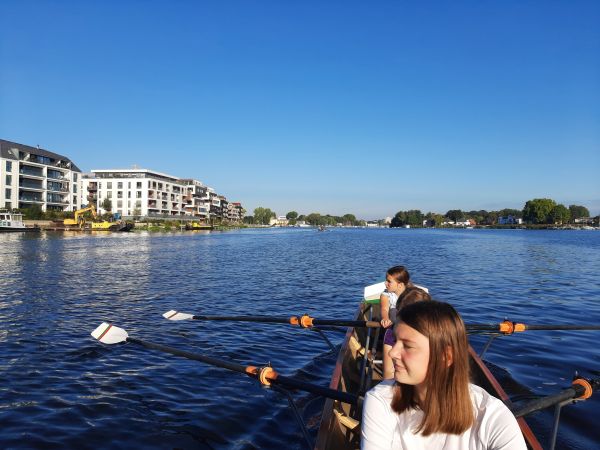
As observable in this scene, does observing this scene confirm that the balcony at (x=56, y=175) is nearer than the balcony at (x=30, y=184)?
No

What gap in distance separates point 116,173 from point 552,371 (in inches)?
5654

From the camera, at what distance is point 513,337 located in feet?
42.3

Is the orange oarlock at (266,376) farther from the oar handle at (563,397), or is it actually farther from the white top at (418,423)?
the oar handle at (563,397)

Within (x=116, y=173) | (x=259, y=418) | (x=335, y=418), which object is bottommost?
(x=259, y=418)

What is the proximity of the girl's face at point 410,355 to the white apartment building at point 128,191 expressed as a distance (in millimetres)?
129103

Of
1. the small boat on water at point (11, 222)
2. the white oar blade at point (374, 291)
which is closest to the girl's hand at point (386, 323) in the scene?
the white oar blade at point (374, 291)

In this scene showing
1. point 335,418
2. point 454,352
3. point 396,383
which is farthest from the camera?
point 335,418

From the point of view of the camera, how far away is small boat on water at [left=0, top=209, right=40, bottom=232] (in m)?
67.9

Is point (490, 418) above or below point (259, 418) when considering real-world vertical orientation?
above

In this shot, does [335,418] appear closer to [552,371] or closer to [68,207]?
[552,371]

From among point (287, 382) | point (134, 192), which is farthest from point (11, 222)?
point (287, 382)

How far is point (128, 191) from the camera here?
12962cm

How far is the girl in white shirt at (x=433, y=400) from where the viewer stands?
2604 millimetres

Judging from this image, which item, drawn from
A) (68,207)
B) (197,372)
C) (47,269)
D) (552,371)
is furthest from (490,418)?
(68,207)
